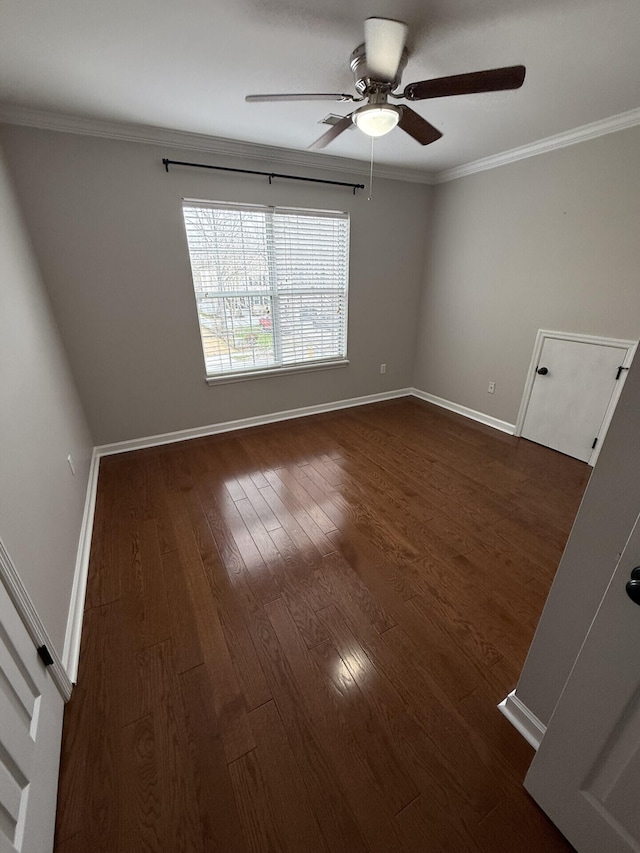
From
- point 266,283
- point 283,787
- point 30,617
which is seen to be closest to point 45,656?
point 30,617

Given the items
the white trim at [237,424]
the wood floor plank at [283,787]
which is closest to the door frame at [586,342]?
the white trim at [237,424]

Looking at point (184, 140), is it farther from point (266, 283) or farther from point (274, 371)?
point (274, 371)

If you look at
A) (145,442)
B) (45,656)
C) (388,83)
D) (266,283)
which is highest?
(388,83)

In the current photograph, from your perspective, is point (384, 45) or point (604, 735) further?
point (384, 45)

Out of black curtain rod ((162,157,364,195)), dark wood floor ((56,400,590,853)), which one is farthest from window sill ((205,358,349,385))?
black curtain rod ((162,157,364,195))

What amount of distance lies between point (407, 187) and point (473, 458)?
9.56ft

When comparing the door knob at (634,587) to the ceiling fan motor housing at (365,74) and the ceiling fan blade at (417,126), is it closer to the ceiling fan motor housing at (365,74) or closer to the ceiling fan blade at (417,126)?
the ceiling fan blade at (417,126)

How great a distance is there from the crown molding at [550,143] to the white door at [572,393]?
1.43 meters

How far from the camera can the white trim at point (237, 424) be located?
3052 millimetres

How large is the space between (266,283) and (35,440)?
2.34 m

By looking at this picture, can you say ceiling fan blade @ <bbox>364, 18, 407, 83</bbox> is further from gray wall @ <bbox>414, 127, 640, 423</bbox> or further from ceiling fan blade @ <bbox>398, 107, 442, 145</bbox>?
gray wall @ <bbox>414, 127, 640, 423</bbox>

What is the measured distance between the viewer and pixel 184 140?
2.52m

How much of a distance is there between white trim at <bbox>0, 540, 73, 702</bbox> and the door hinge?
0.04 ft

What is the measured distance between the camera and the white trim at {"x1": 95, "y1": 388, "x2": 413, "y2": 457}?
10.0ft
